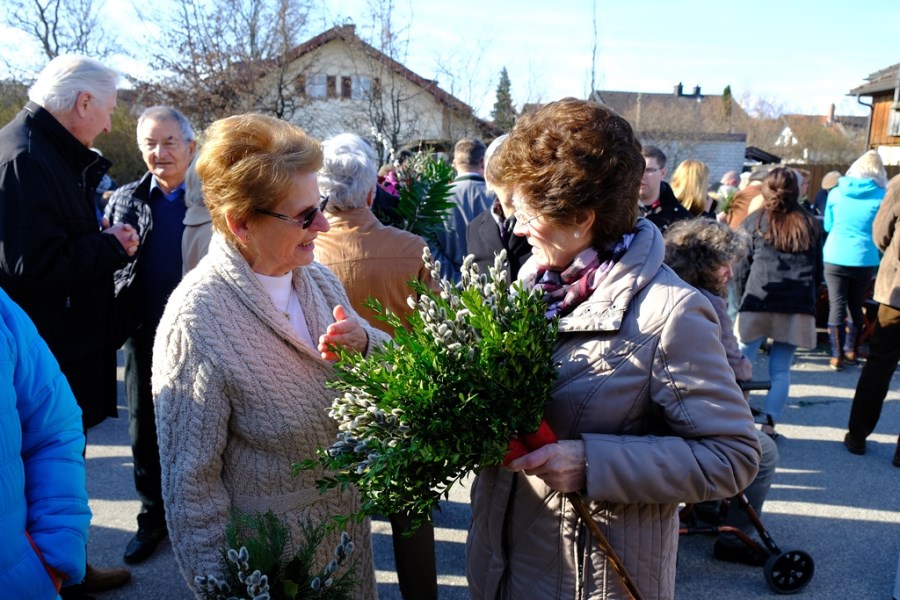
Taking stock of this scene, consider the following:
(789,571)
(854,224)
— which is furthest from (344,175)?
(854,224)

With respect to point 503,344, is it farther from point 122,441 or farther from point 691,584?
point 122,441

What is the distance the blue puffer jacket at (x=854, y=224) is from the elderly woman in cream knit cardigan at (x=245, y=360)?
22.0 feet

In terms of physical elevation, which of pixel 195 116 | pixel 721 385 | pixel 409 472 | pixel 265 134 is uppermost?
pixel 195 116

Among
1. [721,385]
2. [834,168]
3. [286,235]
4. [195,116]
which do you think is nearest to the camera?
[721,385]

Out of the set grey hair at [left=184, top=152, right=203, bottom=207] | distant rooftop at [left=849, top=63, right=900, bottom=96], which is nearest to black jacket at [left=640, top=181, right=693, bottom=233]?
grey hair at [left=184, top=152, right=203, bottom=207]

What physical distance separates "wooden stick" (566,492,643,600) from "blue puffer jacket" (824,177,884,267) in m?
6.73

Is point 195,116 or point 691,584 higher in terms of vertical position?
point 195,116

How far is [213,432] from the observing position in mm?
1938

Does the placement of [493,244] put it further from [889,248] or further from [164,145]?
[889,248]

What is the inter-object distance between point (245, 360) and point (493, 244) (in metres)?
2.25

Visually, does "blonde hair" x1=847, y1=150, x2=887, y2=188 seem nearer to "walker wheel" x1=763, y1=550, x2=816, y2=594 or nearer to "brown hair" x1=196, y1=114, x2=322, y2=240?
"walker wheel" x1=763, y1=550, x2=816, y2=594

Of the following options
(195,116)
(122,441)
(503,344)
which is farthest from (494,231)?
(195,116)

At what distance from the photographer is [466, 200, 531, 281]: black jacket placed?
12.8 ft

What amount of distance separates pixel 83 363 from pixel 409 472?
97.2 inches
